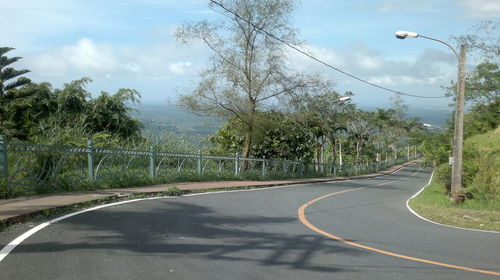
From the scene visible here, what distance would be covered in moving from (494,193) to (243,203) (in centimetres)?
853

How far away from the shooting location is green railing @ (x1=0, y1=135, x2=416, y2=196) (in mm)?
10188

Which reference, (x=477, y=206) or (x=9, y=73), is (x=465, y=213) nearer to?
(x=477, y=206)

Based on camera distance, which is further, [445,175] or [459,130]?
[445,175]

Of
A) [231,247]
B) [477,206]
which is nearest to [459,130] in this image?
[477,206]

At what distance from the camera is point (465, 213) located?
39.3 ft

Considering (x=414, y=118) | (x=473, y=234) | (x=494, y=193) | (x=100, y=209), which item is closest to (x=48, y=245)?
(x=100, y=209)

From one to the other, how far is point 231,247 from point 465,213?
7.98 m

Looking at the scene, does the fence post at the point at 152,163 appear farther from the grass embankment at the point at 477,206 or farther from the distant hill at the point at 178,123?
the grass embankment at the point at 477,206

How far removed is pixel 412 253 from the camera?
7141 millimetres

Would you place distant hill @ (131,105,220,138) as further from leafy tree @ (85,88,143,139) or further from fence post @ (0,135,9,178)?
fence post @ (0,135,9,178)

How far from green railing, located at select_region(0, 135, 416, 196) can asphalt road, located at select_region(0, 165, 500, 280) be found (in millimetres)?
2259

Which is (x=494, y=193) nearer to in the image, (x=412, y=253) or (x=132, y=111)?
(x=412, y=253)

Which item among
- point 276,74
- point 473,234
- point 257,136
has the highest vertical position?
point 276,74

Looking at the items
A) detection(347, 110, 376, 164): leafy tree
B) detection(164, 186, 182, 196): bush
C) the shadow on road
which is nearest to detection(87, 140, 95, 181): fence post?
detection(164, 186, 182, 196): bush
